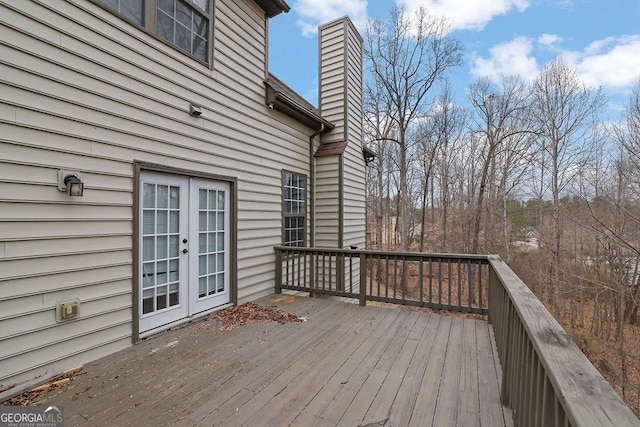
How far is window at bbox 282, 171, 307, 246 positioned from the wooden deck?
2354 mm

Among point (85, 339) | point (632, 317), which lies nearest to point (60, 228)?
point (85, 339)

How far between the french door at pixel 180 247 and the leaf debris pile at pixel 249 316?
248mm

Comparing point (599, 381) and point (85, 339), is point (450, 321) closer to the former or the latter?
point (599, 381)

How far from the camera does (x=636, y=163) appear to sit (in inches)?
267

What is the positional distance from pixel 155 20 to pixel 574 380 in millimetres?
4450

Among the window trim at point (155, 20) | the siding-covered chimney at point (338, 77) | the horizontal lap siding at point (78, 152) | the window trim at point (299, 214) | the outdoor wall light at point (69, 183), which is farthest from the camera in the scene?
the siding-covered chimney at point (338, 77)

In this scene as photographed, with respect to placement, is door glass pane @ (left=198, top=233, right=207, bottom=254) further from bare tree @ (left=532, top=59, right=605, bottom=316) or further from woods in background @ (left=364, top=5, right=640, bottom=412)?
bare tree @ (left=532, top=59, right=605, bottom=316)

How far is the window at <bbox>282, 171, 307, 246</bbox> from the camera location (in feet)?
18.3

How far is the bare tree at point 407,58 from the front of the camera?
10305 mm

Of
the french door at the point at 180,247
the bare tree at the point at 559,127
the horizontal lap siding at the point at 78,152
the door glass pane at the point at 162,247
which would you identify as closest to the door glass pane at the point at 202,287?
the french door at the point at 180,247

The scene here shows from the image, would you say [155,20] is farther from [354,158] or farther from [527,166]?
[527,166]

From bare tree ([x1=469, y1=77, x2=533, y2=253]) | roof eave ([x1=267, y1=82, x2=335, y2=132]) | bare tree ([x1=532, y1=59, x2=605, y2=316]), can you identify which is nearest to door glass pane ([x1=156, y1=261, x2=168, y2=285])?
roof eave ([x1=267, y1=82, x2=335, y2=132])

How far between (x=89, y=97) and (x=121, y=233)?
1.30 m

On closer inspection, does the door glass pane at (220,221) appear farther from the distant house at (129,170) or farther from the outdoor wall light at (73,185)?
the outdoor wall light at (73,185)
